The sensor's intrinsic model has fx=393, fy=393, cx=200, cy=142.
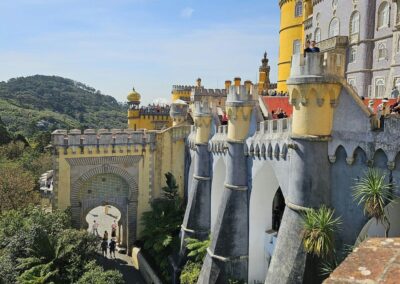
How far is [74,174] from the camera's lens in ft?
68.8

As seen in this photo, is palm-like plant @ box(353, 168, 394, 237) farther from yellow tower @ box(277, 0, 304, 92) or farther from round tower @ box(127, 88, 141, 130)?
round tower @ box(127, 88, 141, 130)

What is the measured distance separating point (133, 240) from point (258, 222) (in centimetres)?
1025

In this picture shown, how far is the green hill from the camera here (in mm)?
88363

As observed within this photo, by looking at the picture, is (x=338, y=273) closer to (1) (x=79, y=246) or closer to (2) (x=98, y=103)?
(1) (x=79, y=246)

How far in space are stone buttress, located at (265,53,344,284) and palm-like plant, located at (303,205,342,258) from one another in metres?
0.31

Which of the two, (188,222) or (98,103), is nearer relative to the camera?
(188,222)

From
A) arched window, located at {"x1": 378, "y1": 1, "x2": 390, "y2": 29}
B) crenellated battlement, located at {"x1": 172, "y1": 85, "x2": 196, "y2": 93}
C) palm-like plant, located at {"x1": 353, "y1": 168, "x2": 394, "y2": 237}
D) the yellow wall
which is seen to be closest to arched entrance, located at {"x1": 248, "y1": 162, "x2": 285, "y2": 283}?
palm-like plant, located at {"x1": 353, "y1": 168, "x2": 394, "y2": 237}

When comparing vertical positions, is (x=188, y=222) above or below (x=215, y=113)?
below

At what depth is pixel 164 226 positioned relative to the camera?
67.2 feet

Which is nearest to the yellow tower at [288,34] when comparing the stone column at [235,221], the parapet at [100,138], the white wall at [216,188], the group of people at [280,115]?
the parapet at [100,138]

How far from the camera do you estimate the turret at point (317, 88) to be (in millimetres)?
9609

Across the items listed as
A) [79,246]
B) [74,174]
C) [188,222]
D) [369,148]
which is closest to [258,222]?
[188,222]

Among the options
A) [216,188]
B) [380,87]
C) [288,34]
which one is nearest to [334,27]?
[380,87]

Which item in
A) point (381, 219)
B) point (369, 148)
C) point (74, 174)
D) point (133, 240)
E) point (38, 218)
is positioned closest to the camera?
point (381, 219)
